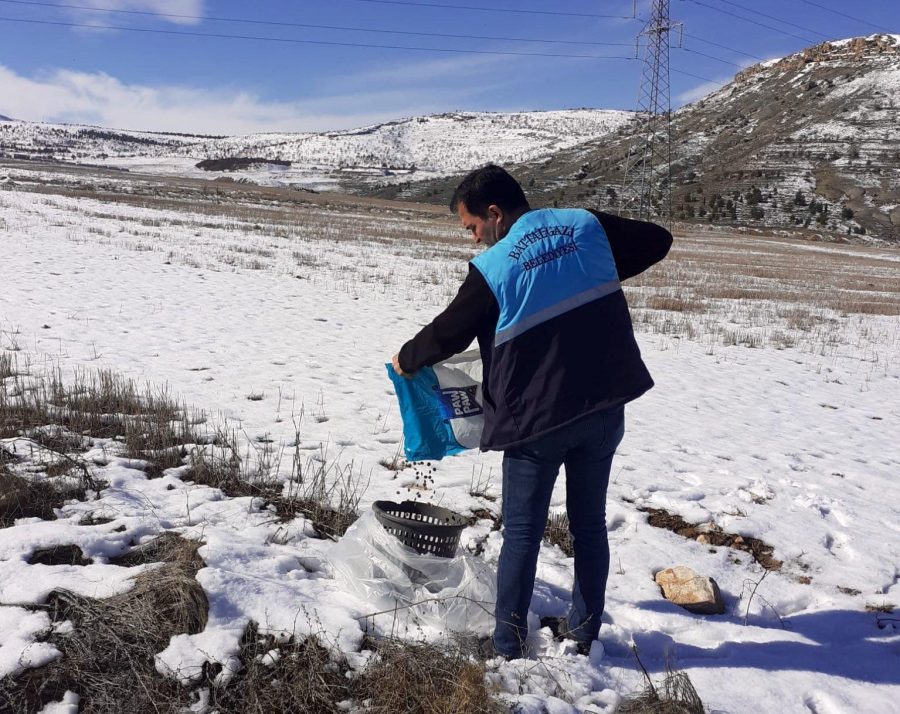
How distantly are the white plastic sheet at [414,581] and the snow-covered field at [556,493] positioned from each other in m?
0.10

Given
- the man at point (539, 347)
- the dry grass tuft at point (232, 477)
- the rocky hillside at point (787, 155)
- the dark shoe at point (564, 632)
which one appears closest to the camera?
the man at point (539, 347)

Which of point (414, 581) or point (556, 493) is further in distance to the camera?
point (556, 493)

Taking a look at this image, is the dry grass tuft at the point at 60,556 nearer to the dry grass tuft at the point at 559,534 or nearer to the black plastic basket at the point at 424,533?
the black plastic basket at the point at 424,533

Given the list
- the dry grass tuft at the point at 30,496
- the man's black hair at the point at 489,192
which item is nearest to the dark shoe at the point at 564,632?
the man's black hair at the point at 489,192

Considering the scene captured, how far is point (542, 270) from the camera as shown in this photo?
261 cm

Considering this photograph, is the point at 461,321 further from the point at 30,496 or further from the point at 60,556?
the point at 30,496

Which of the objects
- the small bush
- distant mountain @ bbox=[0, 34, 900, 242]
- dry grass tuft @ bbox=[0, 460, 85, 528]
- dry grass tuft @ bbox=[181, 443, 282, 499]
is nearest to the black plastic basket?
the small bush

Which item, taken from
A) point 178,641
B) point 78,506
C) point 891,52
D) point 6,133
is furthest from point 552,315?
point 6,133

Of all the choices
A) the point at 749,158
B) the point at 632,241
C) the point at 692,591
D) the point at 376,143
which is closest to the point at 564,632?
the point at 692,591

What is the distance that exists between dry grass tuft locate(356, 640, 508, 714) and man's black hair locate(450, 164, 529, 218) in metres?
1.98

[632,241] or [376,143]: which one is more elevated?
[376,143]

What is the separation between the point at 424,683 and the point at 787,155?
270ft

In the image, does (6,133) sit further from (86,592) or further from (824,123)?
(86,592)

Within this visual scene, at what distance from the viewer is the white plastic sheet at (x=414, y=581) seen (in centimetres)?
321
